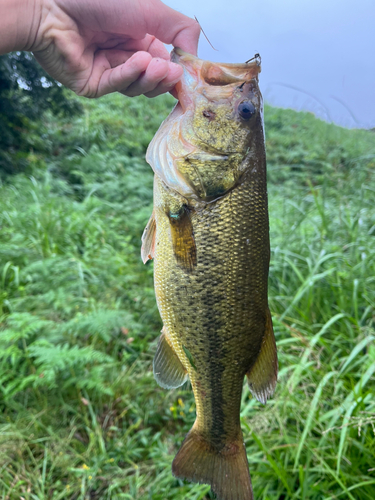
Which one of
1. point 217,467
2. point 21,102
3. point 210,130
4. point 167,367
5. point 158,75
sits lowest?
point 217,467

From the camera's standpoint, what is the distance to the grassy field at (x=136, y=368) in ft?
6.12

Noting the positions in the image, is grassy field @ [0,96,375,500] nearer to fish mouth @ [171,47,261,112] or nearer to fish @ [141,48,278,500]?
fish @ [141,48,278,500]

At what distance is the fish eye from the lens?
126cm

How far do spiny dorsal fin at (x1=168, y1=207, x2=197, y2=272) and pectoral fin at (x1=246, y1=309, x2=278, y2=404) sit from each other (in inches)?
14.3

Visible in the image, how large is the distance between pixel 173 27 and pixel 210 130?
504 mm

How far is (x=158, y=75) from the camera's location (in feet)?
3.81

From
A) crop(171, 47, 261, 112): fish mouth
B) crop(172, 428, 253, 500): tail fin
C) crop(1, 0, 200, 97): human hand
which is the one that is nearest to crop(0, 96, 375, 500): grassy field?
crop(172, 428, 253, 500): tail fin

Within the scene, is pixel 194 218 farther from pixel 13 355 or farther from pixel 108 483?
pixel 108 483

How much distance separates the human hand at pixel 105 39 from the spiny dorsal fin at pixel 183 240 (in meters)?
0.49

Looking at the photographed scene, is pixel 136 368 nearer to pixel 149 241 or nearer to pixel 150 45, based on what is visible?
pixel 149 241

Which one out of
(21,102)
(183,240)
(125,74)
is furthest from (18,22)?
(21,102)

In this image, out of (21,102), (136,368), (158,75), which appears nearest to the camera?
(158,75)

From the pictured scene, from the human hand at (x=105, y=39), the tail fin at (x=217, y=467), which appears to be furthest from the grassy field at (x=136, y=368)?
the human hand at (x=105, y=39)

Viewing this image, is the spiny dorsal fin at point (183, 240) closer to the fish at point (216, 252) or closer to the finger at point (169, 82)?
the fish at point (216, 252)
